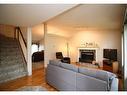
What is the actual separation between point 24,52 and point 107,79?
210 inches

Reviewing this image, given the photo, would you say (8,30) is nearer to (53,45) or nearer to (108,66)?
(53,45)

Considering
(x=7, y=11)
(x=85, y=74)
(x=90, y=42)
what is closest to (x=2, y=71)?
(x=7, y=11)

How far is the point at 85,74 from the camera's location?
137 inches

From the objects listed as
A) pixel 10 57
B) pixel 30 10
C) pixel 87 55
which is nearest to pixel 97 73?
pixel 30 10

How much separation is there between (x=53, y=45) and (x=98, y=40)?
3.16m

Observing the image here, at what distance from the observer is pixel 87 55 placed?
10.5m

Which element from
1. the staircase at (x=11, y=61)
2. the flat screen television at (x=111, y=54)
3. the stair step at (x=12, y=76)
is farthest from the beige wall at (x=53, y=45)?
the flat screen television at (x=111, y=54)

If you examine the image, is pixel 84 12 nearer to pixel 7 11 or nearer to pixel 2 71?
pixel 7 11

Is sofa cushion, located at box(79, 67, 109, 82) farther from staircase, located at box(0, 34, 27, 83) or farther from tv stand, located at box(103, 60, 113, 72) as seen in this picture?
tv stand, located at box(103, 60, 113, 72)

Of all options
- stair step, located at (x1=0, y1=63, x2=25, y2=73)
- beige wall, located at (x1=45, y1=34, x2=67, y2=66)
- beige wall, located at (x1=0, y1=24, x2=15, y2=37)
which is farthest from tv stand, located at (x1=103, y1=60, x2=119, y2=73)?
beige wall, located at (x1=0, y1=24, x2=15, y2=37)

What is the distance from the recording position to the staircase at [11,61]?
575 cm

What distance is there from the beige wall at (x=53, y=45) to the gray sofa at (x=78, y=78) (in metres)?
4.32

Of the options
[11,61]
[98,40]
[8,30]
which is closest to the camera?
[11,61]

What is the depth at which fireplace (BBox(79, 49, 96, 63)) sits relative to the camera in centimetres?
1011
